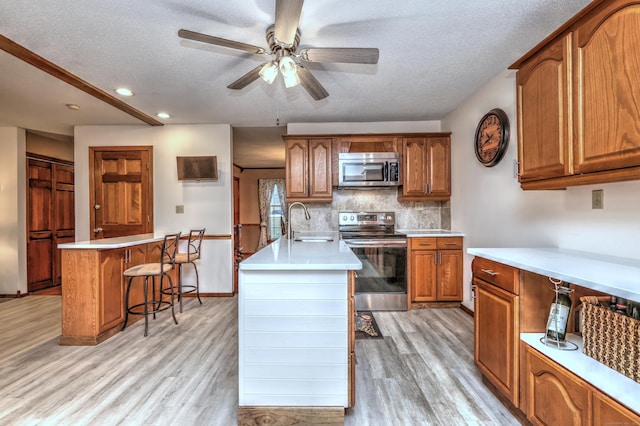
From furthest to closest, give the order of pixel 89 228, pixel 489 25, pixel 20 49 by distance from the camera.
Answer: pixel 89 228
pixel 20 49
pixel 489 25

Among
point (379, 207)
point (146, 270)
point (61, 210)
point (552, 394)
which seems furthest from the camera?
point (61, 210)

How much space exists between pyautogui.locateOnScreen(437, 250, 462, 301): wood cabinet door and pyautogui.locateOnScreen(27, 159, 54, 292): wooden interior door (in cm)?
565

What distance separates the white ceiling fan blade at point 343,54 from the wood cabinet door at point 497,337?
5.17 feet

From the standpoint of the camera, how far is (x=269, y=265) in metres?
1.46

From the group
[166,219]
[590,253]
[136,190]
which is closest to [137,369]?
[166,219]

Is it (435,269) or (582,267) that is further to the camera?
(435,269)

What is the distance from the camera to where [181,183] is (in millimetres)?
4117

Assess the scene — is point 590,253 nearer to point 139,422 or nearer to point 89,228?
point 139,422

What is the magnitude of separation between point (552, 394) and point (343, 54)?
2.06 metres

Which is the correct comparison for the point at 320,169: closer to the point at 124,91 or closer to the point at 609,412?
the point at 124,91

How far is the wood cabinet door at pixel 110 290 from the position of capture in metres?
2.60

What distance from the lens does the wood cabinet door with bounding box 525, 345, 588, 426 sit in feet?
3.87

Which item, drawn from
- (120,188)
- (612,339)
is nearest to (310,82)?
(612,339)

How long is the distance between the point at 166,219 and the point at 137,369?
238 cm
